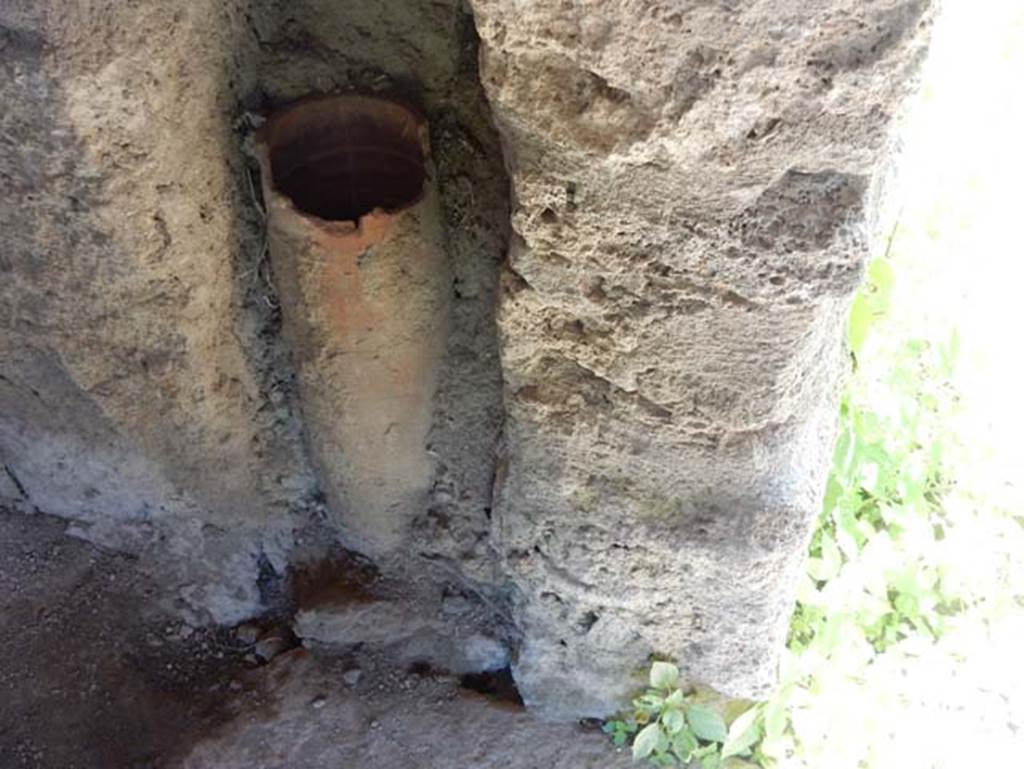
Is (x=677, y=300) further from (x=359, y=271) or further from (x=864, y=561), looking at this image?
(x=864, y=561)

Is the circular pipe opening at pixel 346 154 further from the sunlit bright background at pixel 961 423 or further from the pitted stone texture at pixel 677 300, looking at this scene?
the sunlit bright background at pixel 961 423

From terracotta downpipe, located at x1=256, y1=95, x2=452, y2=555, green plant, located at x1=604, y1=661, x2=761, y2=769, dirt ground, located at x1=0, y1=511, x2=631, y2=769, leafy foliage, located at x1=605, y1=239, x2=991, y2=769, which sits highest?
terracotta downpipe, located at x1=256, y1=95, x2=452, y2=555

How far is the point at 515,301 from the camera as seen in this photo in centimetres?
121

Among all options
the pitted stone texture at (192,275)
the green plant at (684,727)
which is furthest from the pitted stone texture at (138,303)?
the green plant at (684,727)

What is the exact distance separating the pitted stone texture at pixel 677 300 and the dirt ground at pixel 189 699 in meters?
0.18

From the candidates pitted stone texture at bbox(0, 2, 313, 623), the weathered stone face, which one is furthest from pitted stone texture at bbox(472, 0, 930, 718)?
pitted stone texture at bbox(0, 2, 313, 623)

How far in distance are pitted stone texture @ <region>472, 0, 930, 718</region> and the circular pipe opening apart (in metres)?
0.29

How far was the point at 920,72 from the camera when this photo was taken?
3.00 feet

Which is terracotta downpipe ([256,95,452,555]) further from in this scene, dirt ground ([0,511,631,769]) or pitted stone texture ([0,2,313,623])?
dirt ground ([0,511,631,769])

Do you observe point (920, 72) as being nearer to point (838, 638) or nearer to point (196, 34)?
point (196, 34)

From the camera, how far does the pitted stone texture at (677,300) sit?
930mm

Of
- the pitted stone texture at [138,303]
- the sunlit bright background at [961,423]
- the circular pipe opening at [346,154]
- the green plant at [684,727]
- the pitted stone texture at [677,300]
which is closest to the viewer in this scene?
the pitted stone texture at [677,300]

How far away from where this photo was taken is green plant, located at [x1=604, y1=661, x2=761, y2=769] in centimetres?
155

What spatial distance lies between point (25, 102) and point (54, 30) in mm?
103
